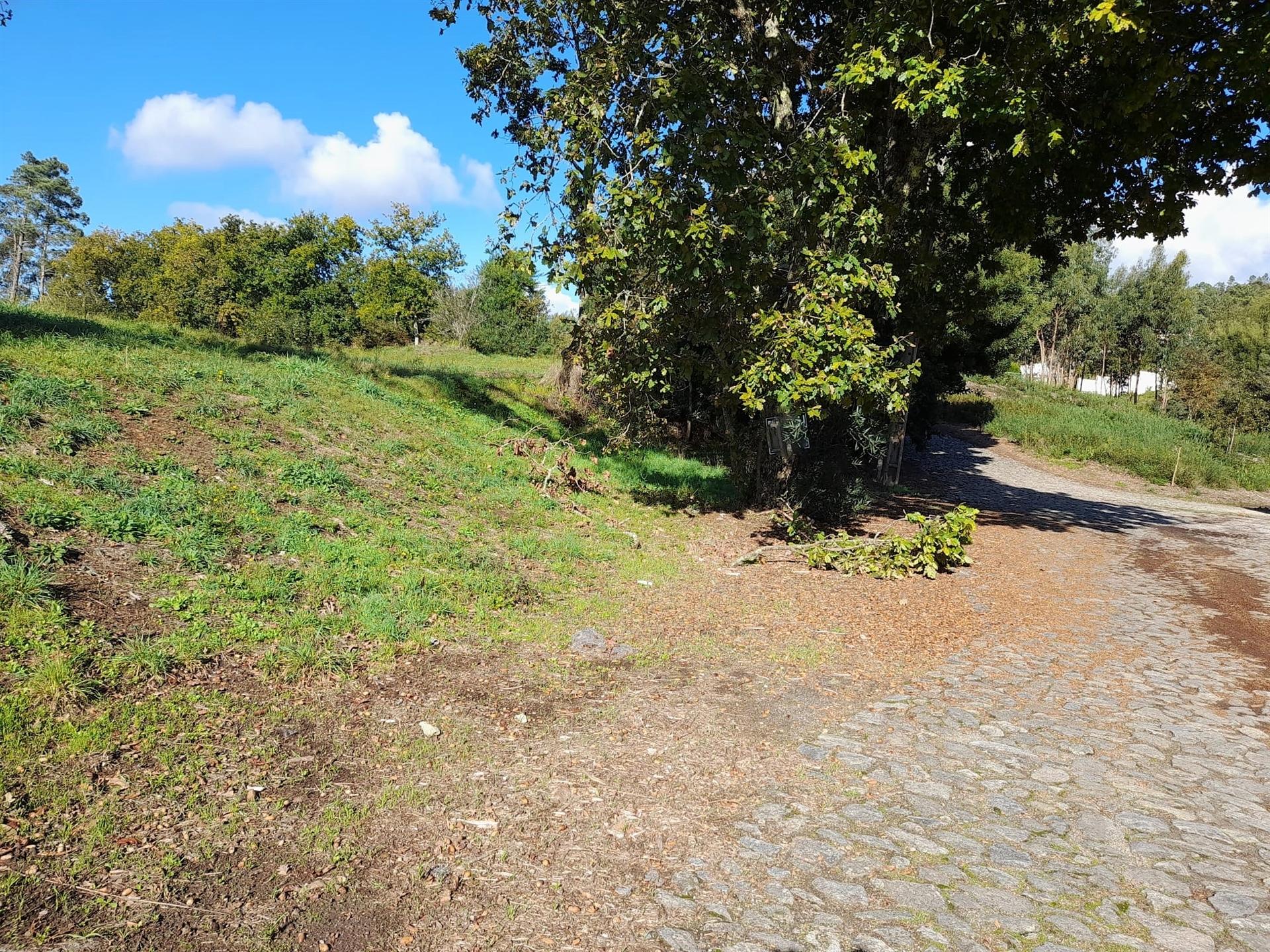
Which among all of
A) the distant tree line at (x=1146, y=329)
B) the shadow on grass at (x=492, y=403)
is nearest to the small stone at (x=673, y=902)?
the shadow on grass at (x=492, y=403)

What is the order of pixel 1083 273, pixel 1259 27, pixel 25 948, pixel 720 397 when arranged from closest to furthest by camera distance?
pixel 25 948 → pixel 1259 27 → pixel 720 397 → pixel 1083 273

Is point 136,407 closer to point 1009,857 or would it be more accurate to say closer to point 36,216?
point 1009,857

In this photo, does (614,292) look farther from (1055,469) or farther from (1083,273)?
(1083,273)

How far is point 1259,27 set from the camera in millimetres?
6926

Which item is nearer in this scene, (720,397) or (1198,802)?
(1198,802)

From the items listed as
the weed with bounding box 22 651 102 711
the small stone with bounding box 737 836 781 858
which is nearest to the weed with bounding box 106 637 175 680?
the weed with bounding box 22 651 102 711

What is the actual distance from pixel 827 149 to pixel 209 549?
7239 mm

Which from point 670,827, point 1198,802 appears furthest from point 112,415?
point 1198,802

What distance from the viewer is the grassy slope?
137 inches

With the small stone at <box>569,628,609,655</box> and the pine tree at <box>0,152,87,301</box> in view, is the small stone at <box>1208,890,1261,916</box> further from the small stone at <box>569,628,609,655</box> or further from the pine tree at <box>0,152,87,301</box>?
the pine tree at <box>0,152,87,301</box>

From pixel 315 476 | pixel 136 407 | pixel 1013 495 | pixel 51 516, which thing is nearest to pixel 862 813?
pixel 51 516

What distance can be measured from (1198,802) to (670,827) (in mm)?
2749

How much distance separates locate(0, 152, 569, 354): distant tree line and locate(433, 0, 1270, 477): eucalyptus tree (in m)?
31.5

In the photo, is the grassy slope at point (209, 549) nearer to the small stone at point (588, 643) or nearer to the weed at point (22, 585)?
the weed at point (22, 585)
